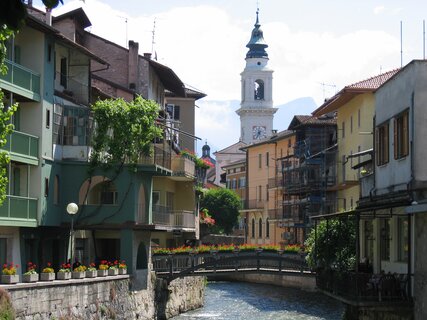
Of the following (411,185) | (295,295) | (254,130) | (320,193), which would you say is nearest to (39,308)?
(411,185)

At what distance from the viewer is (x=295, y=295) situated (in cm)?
6831

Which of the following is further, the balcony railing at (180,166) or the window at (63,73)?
the balcony railing at (180,166)

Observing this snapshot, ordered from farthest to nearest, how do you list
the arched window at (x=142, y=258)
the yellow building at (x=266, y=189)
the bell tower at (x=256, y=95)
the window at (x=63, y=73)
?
the bell tower at (x=256, y=95) < the yellow building at (x=266, y=189) < the arched window at (x=142, y=258) < the window at (x=63, y=73)

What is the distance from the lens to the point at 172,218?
50.3m

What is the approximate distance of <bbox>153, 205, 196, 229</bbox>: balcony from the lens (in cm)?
4738

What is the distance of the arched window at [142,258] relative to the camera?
45.2 m

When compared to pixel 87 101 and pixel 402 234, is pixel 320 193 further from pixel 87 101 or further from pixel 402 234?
pixel 402 234

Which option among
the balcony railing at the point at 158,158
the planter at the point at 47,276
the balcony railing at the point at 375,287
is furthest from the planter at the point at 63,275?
the balcony railing at the point at 158,158

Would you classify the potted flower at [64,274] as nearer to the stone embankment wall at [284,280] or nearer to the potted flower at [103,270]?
the potted flower at [103,270]

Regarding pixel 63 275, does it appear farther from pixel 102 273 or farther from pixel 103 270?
pixel 103 270

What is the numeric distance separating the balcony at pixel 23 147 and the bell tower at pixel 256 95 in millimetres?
141496

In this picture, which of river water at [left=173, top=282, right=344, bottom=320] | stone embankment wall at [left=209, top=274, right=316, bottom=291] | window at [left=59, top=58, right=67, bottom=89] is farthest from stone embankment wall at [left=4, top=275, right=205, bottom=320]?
stone embankment wall at [left=209, top=274, right=316, bottom=291]

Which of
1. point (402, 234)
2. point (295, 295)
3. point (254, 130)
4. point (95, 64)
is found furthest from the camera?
point (254, 130)

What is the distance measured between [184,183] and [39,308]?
3015 centimetres
